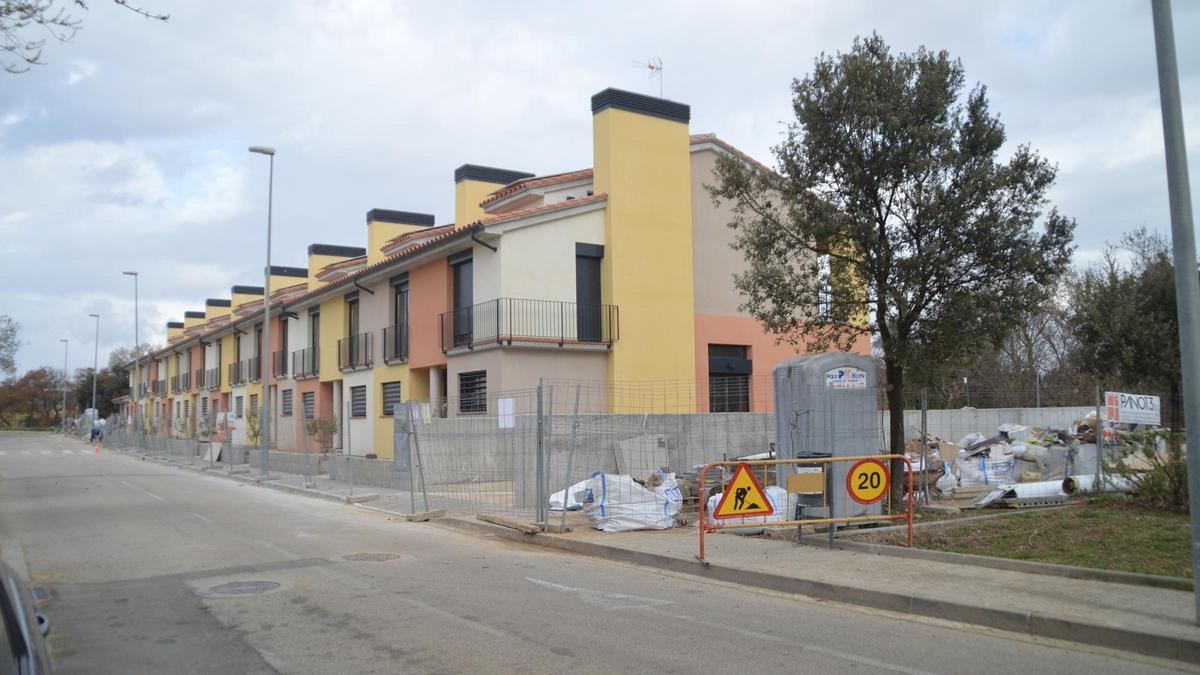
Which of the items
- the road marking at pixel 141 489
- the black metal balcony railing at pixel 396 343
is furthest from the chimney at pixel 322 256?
the road marking at pixel 141 489

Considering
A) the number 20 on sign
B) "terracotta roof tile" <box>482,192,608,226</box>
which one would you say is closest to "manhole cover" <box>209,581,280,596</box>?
the number 20 on sign

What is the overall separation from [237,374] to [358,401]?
17524mm

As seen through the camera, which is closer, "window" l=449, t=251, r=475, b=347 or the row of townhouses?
the row of townhouses

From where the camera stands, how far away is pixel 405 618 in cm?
812

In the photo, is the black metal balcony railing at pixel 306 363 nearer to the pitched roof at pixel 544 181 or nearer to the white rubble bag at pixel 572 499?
the pitched roof at pixel 544 181

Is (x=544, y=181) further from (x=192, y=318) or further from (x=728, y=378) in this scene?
(x=192, y=318)

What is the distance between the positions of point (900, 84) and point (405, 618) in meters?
9.72

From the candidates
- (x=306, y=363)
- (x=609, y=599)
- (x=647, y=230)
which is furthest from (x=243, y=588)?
(x=306, y=363)

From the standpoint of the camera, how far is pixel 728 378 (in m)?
28.1

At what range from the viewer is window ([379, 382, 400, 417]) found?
98.7 feet

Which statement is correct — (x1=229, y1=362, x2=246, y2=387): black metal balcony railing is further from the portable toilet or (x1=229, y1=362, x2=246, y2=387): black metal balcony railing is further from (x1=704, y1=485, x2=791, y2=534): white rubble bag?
the portable toilet

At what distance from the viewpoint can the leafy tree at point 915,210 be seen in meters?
12.5

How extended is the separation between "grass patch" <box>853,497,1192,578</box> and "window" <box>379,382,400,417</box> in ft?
68.5

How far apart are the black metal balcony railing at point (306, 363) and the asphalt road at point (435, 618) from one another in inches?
890
